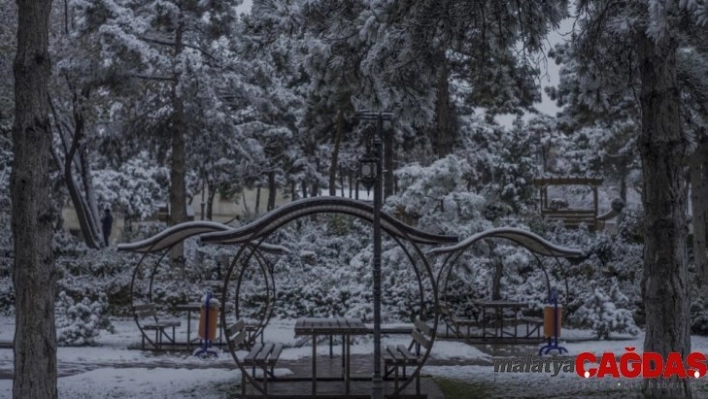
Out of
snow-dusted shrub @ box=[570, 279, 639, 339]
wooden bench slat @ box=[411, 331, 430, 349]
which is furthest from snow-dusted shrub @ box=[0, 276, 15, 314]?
snow-dusted shrub @ box=[570, 279, 639, 339]

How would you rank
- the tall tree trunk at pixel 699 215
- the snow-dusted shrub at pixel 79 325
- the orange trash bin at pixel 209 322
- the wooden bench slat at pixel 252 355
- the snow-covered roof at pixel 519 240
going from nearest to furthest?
the wooden bench slat at pixel 252 355 → the orange trash bin at pixel 209 322 → the snow-covered roof at pixel 519 240 → the snow-dusted shrub at pixel 79 325 → the tall tree trunk at pixel 699 215

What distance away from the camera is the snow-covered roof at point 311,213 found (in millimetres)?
10484

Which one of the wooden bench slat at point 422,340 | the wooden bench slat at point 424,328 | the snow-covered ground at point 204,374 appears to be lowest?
the snow-covered ground at point 204,374

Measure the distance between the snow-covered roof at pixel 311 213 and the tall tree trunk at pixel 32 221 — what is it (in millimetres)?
2965

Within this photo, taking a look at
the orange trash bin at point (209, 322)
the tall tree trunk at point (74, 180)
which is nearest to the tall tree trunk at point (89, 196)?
the tall tree trunk at point (74, 180)

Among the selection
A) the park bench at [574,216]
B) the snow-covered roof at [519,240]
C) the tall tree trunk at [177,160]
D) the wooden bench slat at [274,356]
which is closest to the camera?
the wooden bench slat at [274,356]

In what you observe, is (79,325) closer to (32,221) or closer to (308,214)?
(308,214)

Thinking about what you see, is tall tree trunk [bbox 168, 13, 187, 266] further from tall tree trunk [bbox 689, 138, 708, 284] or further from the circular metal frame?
tall tree trunk [bbox 689, 138, 708, 284]

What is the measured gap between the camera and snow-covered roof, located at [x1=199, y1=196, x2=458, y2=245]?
413 inches

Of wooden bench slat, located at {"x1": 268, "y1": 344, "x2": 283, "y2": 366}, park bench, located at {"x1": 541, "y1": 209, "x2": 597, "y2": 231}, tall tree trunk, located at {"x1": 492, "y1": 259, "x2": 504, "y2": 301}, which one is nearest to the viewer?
wooden bench slat, located at {"x1": 268, "y1": 344, "x2": 283, "y2": 366}

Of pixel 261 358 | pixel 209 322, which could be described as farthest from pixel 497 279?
pixel 261 358

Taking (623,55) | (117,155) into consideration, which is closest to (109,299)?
(117,155)

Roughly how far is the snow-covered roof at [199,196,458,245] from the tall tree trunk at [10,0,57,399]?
2.96 metres

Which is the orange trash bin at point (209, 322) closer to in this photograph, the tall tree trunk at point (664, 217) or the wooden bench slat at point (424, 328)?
the wooden bench slat at point (424, 328)
